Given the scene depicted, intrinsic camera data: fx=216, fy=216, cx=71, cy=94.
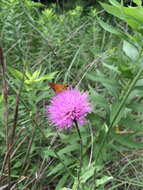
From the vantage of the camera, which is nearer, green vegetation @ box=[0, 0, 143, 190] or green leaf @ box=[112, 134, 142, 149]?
green vegetation @ box=[0, 0, 143, 190]

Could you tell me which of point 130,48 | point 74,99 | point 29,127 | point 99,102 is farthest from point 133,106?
point 29,127

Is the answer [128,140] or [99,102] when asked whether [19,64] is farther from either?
[128,140]

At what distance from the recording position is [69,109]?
778 mm

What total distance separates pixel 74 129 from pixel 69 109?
52 centimetres

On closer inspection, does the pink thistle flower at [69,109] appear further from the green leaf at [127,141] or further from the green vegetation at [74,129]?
the green leaf at [127,141]

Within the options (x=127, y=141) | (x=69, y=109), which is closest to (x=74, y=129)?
(x=127, y=141)

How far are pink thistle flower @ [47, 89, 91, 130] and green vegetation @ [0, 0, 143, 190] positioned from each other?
0.27ft

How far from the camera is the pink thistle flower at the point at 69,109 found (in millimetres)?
775

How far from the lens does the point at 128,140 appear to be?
111 centimetres

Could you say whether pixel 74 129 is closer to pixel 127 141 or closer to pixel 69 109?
pixel 127 141

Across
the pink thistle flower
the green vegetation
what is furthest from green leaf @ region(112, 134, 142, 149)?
the pink thistle flower

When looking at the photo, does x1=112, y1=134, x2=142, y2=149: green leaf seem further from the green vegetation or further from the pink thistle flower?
the pink thistle flower

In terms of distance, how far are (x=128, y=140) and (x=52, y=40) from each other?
45.9 inches

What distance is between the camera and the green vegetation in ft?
→ 2.75
